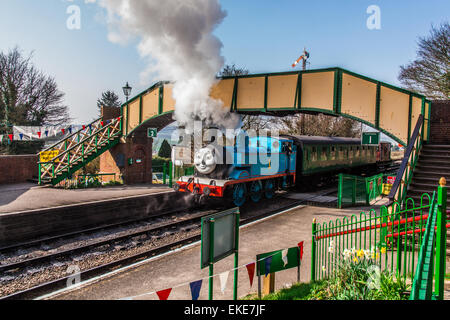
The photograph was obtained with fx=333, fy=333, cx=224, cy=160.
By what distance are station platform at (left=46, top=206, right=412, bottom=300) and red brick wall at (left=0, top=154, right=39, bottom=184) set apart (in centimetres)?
1072

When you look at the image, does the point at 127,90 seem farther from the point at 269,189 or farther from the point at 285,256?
the point at 285,256

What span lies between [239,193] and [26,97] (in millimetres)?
23556

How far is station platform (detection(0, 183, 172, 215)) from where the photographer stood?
10.4 metres

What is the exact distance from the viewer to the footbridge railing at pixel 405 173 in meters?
7.39

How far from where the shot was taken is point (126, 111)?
17.7 metres

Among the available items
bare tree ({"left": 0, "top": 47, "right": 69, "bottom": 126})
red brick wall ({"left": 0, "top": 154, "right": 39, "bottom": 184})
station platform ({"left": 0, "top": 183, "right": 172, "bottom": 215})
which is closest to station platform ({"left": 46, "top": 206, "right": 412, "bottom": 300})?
station platform ({"left": 0, "top": 183, "right": 172, "bottom": 215})

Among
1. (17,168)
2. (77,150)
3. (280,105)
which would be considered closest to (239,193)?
(280,105)

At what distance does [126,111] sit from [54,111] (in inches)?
611

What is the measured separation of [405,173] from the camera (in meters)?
7.80

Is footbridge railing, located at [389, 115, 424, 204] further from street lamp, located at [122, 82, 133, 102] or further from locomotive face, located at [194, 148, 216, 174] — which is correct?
street lamp, located at [122, 82, 133, 102]

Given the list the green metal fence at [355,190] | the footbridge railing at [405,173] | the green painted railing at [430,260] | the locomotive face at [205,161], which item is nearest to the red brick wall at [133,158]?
the locomotive face at [205,161]

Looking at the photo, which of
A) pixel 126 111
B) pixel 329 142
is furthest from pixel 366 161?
pixel 126 111
